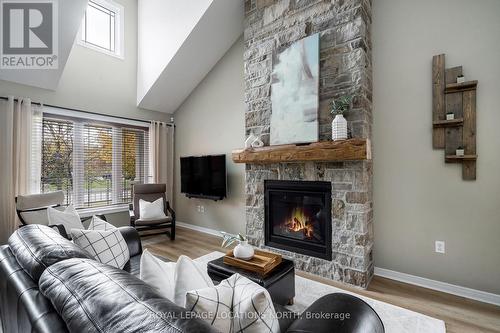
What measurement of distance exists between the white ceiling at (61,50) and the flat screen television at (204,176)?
2209 millimetres

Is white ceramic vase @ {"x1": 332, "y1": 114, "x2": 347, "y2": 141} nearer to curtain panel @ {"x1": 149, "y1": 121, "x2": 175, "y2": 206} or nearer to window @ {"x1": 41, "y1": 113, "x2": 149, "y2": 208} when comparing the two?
curtain panel @ {"x1": 149, "y1": 121, "x2": 175, "y2": 206}

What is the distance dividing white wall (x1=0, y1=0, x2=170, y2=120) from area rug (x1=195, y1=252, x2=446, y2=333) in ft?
13.5

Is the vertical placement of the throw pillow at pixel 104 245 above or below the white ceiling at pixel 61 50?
below

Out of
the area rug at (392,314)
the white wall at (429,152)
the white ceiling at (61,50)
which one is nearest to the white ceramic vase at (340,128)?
the white wall at (429,152)

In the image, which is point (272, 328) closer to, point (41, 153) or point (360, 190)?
point (360, 190)

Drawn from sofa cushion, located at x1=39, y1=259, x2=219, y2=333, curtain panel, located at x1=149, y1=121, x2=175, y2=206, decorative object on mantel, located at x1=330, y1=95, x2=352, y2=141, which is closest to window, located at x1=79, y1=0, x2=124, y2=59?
curtain panel, located at x1=149, y1=121, x2=175, y2=206

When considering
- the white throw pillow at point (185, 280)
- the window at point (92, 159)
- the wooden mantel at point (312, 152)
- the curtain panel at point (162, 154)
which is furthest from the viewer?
the curtain panel at point (162, 154)

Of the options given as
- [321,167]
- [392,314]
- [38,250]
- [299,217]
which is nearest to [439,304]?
[392,314]

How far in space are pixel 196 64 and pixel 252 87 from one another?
1.46m

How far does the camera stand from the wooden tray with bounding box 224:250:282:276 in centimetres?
192

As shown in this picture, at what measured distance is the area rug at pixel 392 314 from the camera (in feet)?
6.13

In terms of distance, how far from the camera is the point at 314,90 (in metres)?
2.79

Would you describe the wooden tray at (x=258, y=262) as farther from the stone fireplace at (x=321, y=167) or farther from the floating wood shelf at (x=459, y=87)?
the floating wood shelf at (x=459, y=87)

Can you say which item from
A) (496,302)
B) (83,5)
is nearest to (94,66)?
(83,5)
